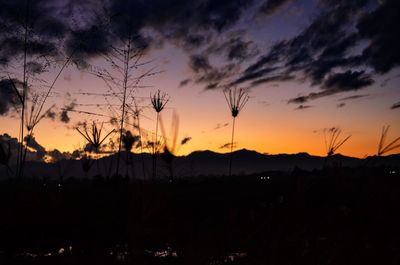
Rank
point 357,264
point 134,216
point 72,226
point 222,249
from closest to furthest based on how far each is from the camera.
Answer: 1. point 357,264
2. point 222,249
3. point 134,216
4. point 72,226

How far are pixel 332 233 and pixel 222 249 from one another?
1.49m

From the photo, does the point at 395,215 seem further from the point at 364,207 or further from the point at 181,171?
the point at 181,171

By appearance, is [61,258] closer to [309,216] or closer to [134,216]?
[134,216]

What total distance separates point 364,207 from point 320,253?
2784 mm

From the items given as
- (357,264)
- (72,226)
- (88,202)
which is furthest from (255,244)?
(88,202)

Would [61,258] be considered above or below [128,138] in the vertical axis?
below

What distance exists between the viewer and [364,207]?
632 cm

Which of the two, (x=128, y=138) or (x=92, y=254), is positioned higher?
(x=128, y=138)

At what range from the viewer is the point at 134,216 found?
490cm

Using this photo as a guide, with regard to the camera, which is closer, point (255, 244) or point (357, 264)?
point (357, 264)

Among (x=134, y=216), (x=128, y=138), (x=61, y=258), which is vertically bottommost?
(x=61, y=258)

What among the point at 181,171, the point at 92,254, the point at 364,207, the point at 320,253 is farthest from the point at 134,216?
the point at 364,207

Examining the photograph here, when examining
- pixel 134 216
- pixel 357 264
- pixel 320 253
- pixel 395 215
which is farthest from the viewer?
pixel 395 215

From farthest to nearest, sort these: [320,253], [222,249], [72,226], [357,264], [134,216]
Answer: [72,226] < [134,216] < [222,249] < [320,253] < [357,264]
